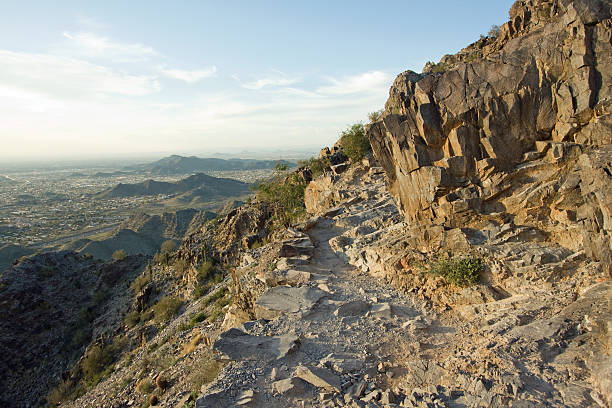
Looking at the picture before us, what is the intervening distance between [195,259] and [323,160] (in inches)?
658

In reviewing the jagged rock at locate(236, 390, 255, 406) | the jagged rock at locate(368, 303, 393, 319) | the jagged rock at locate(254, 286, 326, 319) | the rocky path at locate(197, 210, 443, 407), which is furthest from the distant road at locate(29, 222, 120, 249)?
the jagged rock at locate(368, 303, 393, 319)

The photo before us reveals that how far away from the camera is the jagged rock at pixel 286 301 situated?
442 inches

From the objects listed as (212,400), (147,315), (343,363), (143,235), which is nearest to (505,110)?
(343,363)

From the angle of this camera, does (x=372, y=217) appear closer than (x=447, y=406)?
No

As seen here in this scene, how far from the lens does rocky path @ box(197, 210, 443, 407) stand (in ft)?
24.5

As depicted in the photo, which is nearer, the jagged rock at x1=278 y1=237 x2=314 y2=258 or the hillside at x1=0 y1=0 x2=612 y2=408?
the hillside at x1=0 y1=0 x2=612 y2=408

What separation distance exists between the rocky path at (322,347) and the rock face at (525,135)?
463cm

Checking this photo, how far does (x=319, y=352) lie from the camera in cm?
899

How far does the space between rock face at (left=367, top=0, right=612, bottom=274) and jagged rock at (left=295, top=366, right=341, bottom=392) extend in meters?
7.71

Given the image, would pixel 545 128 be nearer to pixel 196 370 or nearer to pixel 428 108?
pixel 428 108

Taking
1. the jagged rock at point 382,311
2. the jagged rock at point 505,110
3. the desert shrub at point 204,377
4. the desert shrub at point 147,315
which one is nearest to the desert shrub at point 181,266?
the desert shrub at point 147,315

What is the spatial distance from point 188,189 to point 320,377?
498 feet

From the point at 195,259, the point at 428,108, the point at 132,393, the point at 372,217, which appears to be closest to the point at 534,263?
the point at 428,108

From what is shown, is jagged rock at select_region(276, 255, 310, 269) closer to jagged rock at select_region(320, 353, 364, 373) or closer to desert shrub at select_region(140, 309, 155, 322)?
jagged rock at select_region(320, 353, 364, 373)
